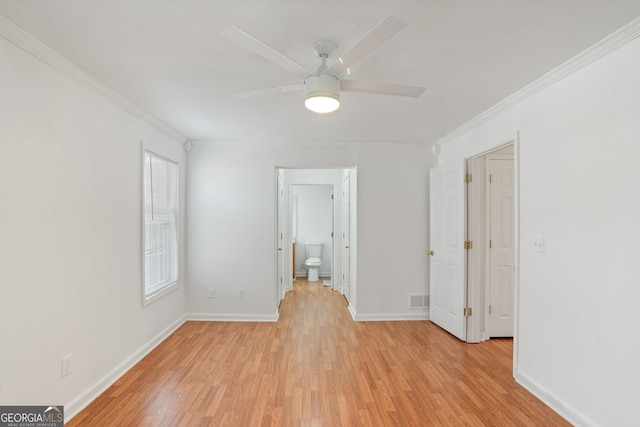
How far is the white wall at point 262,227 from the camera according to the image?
450 cm

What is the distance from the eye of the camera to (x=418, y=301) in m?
4.57

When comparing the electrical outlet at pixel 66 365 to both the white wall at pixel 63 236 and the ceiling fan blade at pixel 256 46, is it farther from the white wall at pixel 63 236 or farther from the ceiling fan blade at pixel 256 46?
the ceiling fan blade at pixel 256 46

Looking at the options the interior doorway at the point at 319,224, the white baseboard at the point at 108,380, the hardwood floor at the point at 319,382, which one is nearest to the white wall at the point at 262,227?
the interior doorway at the point at 319,224

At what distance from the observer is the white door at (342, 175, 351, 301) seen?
5324 mm

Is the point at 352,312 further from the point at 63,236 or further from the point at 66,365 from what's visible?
the point at 63,236

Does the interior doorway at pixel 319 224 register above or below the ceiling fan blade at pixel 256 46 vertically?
below

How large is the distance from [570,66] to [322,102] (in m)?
1.71

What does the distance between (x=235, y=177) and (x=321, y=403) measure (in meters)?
3.02

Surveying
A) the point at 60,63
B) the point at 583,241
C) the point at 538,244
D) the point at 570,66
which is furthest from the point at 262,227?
the point at 570,66

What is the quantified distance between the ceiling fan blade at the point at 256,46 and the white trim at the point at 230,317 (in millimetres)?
3461

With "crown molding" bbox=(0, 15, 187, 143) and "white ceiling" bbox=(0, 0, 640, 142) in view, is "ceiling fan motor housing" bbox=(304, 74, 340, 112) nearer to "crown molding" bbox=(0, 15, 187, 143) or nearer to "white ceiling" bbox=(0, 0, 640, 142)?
"white ceiling" bbox=(0, 0, 640, 142)

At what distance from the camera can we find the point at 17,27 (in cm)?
181

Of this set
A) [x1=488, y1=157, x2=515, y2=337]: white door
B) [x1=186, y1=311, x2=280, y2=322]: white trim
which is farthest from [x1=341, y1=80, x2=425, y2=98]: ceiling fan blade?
[x1=186, y1=311, x2=280, y2=322]: white trim

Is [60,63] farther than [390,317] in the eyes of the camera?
No
